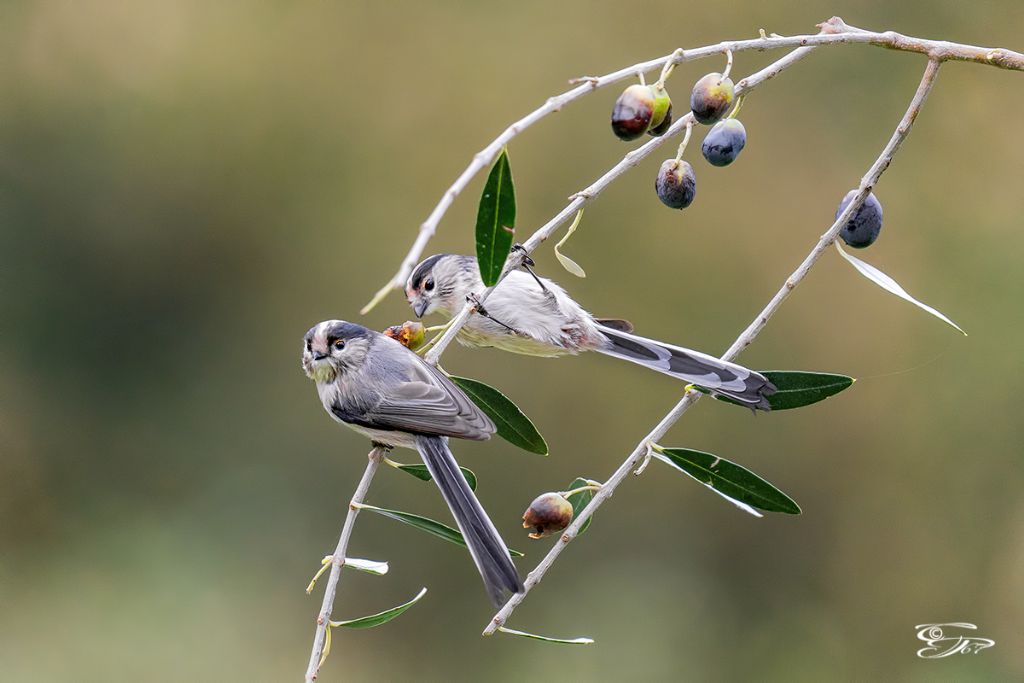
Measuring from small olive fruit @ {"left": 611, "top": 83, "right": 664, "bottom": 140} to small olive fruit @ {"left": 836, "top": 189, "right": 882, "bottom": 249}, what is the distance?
55cm

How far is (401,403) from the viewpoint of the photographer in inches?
107

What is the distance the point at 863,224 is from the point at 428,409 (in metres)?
1.16

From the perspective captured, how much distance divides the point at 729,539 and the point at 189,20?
16.6 ft

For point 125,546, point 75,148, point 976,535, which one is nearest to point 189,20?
point 75,148

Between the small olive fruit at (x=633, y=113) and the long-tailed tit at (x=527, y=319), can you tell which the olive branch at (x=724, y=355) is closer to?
the small olive fruit at (x=633, y=113)

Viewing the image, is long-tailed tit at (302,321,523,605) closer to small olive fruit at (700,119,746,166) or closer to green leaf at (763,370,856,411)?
green leaf at (763,370,856,411)

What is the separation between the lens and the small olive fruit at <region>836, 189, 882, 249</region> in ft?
7.07

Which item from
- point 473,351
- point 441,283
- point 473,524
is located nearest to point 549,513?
point 473,524

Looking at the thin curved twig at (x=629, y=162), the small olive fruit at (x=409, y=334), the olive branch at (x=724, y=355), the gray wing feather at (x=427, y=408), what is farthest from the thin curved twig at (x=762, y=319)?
the small olive fruit at (x=409, y=334)

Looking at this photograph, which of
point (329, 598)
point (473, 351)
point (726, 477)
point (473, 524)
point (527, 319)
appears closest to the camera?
point (329, 598)

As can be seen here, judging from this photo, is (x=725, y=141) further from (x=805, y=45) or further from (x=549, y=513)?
(x=549, y=513)

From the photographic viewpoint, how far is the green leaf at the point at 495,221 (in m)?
1.87

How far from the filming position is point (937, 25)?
248 inches
